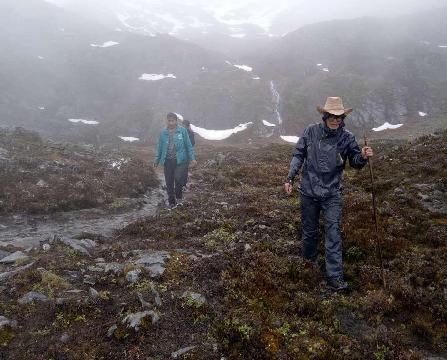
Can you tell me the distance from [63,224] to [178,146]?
16.5 feet

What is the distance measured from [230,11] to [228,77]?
119m

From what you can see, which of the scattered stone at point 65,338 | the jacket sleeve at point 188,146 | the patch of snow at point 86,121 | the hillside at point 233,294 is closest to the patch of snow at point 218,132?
the patch of snow at point 86,121

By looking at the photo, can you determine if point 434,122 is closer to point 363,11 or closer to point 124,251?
point 124,251

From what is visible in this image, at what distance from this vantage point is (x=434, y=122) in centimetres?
6588

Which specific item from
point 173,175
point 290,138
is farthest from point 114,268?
point 290,138

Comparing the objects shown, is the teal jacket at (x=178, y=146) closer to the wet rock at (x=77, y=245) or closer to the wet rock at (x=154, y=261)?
the wet rock at (x=77, y=245)

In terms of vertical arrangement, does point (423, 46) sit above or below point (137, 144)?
above

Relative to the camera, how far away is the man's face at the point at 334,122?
8211 mm

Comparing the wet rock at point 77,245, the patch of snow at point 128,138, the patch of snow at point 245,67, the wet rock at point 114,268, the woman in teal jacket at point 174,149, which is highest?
the patch of snow at point 245,67


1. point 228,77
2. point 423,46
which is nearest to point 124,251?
point 228,77

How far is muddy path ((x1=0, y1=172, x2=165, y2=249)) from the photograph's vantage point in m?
13.1

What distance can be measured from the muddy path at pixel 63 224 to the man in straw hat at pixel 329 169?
738cm

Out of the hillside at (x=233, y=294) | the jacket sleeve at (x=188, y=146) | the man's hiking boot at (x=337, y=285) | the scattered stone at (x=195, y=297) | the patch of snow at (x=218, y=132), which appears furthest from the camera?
the patch of snow at (x=218, y=132)

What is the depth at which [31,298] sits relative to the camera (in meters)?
7.68
